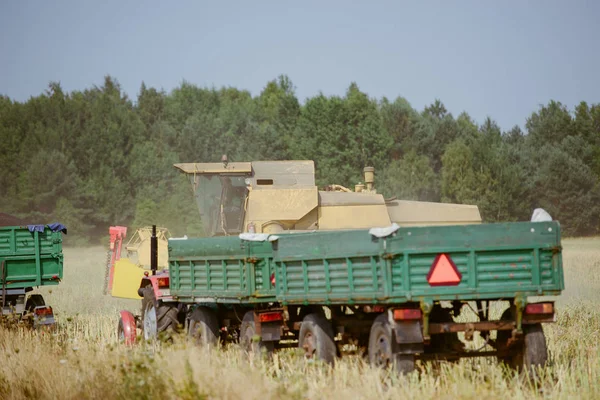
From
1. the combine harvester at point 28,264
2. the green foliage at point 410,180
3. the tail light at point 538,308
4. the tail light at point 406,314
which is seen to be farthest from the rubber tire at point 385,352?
the green foliage at point 410,180

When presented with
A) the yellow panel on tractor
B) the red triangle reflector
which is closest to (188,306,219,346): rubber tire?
the yellow panel on tractor

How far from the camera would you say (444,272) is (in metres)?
9.44

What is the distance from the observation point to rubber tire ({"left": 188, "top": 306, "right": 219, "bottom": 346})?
13.2 m

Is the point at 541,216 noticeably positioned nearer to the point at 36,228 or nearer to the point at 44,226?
the point at 44,226

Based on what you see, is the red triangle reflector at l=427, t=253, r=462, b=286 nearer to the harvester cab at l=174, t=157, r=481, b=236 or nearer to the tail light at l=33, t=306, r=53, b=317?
the harvester cab at l=174, t=157, r=481, b=236

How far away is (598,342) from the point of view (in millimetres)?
12727

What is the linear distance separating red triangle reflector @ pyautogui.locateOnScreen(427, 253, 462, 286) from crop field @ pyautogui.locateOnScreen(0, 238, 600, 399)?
793mm

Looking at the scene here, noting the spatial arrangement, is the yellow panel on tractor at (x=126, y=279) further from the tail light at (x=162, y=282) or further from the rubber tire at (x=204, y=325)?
the rubber tire at (x=204, y=325)

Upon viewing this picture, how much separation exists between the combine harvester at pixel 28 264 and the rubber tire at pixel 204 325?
3512 mm

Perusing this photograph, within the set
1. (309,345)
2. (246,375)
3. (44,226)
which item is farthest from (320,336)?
(44,226)

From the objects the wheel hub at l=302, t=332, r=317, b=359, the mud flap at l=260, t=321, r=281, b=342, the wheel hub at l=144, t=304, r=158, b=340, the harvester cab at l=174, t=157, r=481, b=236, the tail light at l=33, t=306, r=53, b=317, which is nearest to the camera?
the wheel hub at l=302, t=332, r=317, b=359

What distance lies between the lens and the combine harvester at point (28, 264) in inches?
642

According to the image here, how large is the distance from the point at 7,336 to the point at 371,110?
184 ft


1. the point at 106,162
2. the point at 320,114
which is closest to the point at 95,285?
the point at 320,114
